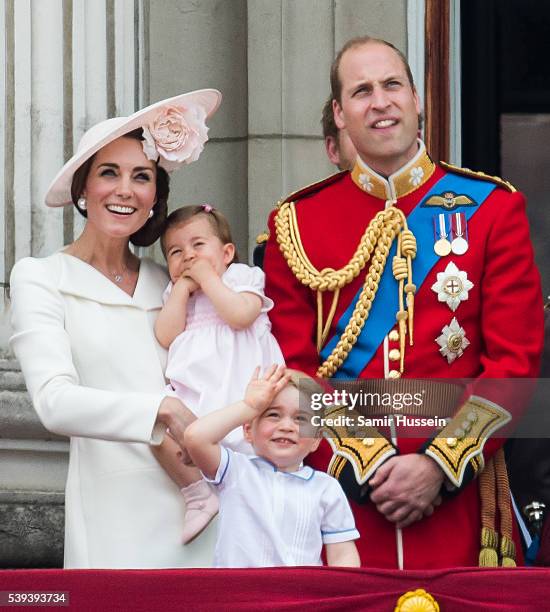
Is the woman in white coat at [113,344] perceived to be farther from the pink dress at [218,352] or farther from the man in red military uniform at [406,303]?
the man in red military uniform at [406,303]

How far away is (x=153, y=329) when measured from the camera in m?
5.16

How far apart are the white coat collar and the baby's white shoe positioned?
1.64 feet

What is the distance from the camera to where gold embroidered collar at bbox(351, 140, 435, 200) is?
5160 mm

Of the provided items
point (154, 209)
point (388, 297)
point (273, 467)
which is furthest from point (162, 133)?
point (273, 467)

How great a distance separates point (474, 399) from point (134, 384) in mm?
810

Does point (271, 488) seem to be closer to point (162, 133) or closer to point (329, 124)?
point (162, 133)

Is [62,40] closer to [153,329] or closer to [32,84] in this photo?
[32,84]

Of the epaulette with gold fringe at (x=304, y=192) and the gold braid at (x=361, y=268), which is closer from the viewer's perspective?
the gold braid at (x=361, y=268)

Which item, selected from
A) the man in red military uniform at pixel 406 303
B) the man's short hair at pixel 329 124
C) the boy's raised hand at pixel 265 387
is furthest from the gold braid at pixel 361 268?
the man's short hair at pixel 329 124

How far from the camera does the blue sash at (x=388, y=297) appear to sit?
5.05 m

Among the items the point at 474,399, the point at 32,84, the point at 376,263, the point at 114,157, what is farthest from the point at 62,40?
the point at 474,399

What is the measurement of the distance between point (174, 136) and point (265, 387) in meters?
0.78

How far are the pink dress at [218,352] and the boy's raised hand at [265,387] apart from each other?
0.19 m

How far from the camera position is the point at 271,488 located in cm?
474
